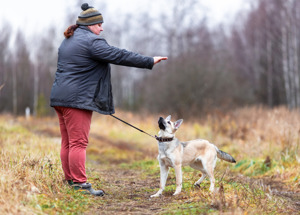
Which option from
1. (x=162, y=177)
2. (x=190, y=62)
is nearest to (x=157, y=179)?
(x=162, y=177)

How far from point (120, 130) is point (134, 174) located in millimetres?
9240

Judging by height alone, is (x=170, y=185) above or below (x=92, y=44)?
below

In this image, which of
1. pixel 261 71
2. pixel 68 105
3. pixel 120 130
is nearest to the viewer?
pixel 68 105

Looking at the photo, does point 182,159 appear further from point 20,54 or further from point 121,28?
point 20,54

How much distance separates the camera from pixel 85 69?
189 inches

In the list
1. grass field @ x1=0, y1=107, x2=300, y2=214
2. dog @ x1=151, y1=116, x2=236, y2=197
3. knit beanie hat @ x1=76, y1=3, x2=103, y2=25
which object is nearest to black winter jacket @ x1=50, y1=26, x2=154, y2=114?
knit beanie hat @ x1=76, y1=3, x2=103, y2=25

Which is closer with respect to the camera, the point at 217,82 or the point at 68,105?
the point at 68,105

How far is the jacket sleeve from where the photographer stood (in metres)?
4.76

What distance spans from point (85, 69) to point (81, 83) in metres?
0.21

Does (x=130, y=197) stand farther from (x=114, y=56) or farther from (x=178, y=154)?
(x=114, y=56)

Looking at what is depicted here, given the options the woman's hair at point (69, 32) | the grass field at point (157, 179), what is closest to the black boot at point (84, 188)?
the grass field at point (157, 179)

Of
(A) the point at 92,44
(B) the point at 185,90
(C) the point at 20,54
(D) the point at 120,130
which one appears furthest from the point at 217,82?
(C) the point at 20,54

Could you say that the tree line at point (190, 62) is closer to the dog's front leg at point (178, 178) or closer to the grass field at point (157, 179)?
the grass field at point (157, 179)

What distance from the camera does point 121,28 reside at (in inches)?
1345
